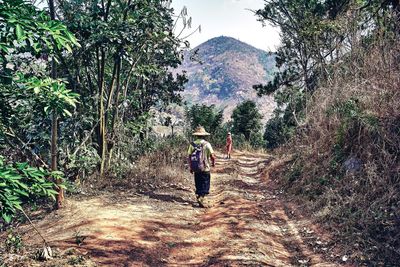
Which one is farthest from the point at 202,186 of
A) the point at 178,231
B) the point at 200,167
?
the point at 178,231

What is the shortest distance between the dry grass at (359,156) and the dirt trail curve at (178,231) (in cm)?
70

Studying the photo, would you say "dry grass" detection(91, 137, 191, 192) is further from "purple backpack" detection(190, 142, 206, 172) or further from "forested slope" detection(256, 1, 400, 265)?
"forested slope" detection(256, 1, 400, 265)

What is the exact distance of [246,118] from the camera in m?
37.0

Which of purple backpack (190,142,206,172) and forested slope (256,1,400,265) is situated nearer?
forested slope (256,1,400,265)

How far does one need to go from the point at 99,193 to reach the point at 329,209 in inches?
206

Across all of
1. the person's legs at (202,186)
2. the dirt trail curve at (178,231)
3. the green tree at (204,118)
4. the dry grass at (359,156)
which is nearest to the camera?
the dirt trail curve at (178,231)

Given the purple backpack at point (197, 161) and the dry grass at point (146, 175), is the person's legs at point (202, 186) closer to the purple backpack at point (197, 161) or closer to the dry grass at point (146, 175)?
the purple backpack at point (197, 161)

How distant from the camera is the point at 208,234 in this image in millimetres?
6336

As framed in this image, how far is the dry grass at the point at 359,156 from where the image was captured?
5.45 metres

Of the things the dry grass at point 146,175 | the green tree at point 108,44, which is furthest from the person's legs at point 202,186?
the green tree at point 108,44

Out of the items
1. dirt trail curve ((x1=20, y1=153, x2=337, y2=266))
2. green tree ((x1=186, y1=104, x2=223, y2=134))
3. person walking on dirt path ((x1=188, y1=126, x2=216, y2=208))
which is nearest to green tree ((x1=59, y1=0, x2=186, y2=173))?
dirt trail curve ((x1=20, y1=153, x2=337, y2=266))

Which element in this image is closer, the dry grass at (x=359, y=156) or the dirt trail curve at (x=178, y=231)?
the dirt trail curve at (x=178, y=231)

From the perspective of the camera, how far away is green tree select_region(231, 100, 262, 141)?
121 ft

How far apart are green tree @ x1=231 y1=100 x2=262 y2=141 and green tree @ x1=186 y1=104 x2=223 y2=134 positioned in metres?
4.95
